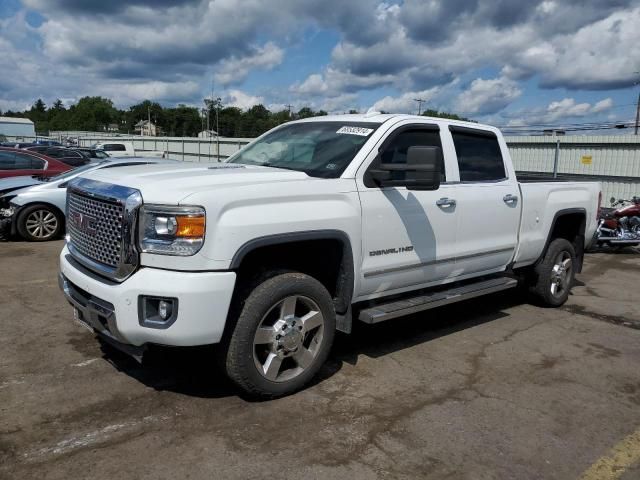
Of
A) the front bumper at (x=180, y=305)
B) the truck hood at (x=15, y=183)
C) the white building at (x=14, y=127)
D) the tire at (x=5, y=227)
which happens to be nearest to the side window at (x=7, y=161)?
the truck hood at (x=15, y=183)

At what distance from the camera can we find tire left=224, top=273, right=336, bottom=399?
3.61 m

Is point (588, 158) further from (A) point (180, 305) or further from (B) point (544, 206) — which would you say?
(A) point (180, 305)

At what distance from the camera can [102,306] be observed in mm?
3557

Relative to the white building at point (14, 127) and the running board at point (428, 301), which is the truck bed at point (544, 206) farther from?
the white building at point (14, 127)

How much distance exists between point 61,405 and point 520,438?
9.77 feet

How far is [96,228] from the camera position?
12.5 ft

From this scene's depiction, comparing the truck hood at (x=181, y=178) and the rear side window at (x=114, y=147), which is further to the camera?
Answer: the rear side window at (x=114, y=147)

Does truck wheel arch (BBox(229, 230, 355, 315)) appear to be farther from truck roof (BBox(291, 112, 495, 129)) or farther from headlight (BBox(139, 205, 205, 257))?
truck roof (BBox(291, 112, 495, 129))

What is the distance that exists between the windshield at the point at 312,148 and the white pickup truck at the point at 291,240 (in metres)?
0.02

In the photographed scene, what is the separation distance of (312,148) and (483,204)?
170cm

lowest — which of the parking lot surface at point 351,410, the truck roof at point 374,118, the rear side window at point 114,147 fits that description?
the parking lot surface at point 351,410

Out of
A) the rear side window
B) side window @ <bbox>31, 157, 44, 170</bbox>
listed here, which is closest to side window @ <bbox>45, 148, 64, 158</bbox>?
side window @ <bbox>31, 157, 44, 170</bbox>

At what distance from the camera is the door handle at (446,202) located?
475cm

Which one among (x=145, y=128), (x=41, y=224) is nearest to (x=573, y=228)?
(x=41, y=224)
